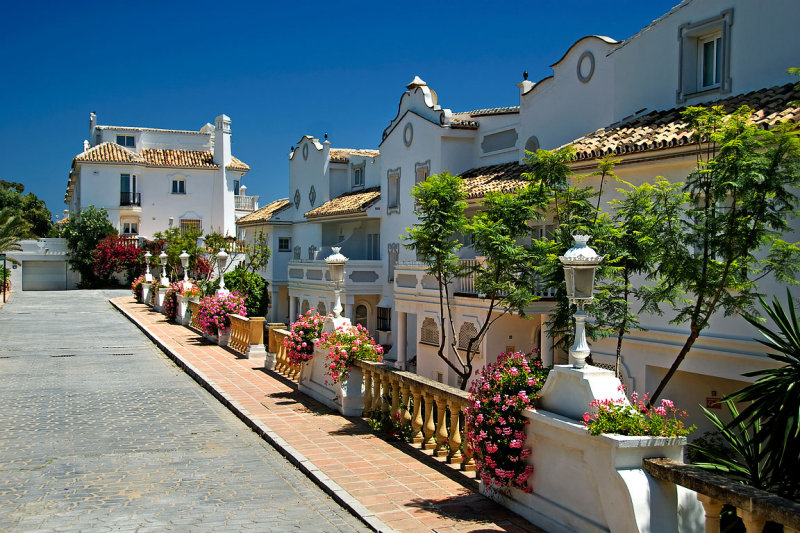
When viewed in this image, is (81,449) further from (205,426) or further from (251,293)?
(251,293)

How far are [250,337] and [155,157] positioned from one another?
4675 cm

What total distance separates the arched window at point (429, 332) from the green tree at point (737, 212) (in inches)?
622

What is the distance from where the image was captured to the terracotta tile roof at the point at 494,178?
22.3 m

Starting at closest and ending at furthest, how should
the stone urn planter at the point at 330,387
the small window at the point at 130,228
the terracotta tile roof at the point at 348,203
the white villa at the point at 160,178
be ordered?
the stone urn planter at the point at 330,387
the terracotta tile roof at the point at 348,203
the white villa at the point at 160,178
the small window at the point at 130,228

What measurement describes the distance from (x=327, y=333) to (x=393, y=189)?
1937 cm

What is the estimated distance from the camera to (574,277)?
7.22 metres

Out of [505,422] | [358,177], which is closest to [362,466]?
[505,422]

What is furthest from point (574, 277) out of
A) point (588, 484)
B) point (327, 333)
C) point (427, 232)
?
point (427, 232)

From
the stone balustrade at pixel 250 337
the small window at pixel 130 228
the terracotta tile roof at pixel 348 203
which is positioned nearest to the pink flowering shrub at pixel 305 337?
the stone balustrade at pixel 250 337

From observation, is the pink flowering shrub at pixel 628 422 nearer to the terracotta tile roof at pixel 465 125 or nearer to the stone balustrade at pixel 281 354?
the stone balustrade at pixel 281 354

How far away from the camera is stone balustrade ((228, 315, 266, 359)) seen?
64.0ft

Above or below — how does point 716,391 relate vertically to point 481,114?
below

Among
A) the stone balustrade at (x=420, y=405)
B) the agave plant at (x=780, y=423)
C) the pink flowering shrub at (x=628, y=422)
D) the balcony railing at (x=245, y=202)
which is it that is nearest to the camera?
the agave plant at (x=780, y=423)

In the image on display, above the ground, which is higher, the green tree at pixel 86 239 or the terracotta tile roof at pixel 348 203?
the terracotta tile roof at pixel 348 203
